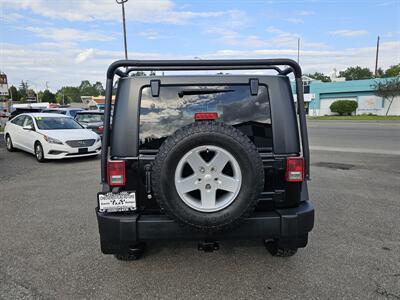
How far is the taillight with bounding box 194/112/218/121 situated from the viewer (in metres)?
2.82

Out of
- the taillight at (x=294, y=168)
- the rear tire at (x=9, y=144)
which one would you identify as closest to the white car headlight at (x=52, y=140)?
the rear tire at (x=9, y=144)

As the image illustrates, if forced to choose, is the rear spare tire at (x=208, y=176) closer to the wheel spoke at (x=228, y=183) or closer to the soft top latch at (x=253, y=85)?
the wheel spoke at (x=228, y=183)

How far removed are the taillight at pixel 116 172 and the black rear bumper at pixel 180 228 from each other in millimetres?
281

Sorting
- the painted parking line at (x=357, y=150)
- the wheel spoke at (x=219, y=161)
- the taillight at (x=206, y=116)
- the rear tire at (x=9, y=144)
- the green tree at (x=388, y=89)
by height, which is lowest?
the painted parking line at (x=357, y=150)

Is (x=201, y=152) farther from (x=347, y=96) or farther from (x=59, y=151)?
(x=347, y=96)

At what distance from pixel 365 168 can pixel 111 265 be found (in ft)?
23.3

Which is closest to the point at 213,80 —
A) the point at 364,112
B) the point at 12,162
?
the point at 12,162

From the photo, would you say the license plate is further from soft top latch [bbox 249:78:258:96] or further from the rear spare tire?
soft top latch [bbox 249:78:258:96]

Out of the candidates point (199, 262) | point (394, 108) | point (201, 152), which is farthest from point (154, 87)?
point (394, 108)

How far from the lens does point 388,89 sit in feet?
135

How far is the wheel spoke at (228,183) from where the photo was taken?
2.57m

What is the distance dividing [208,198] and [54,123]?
30.1 ft

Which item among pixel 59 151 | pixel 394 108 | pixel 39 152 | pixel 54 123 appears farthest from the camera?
pixel 394 108

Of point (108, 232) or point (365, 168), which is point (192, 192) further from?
point (365, 168)
